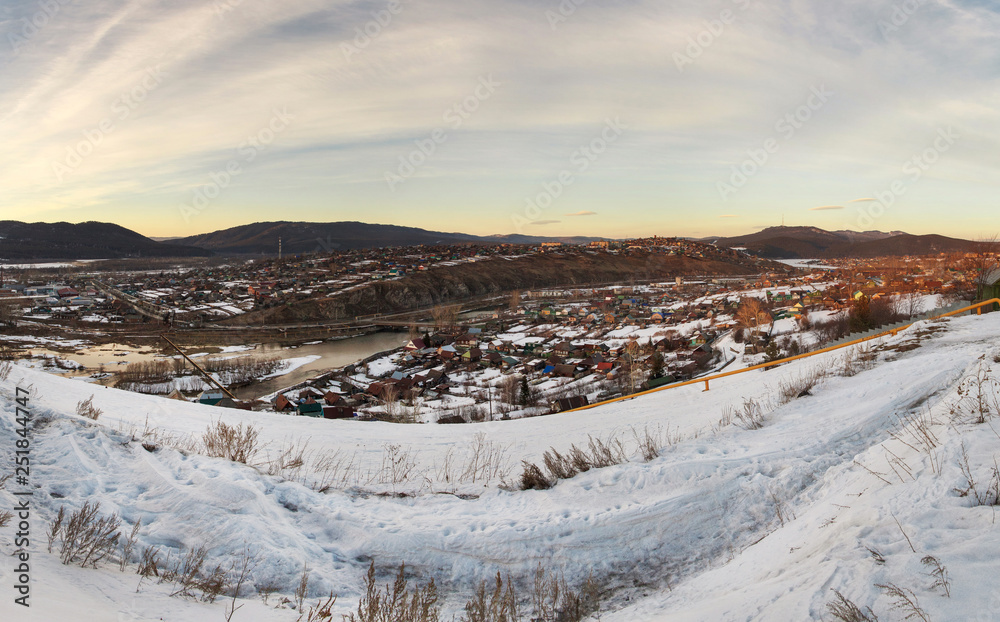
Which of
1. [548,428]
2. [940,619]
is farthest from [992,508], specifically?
[548,428]

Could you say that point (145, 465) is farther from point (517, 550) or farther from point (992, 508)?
point (992, 508)

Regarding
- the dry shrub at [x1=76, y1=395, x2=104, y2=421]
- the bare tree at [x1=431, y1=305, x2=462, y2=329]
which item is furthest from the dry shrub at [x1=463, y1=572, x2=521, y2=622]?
the bare tree at [x1=431, y1=305, x2=462, y2=329]

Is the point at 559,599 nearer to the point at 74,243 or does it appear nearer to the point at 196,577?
the point at 196,577

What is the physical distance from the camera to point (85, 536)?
264 centimetres

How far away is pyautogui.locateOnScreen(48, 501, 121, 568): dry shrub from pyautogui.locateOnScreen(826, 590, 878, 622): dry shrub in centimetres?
341

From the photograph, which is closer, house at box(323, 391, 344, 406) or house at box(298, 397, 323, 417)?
house at box(298, 397, 323, 417)

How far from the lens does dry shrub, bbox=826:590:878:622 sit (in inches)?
74.5

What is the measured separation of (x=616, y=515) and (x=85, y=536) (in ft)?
10.6

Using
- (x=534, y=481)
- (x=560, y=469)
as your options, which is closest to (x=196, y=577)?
(x=534, y=481)

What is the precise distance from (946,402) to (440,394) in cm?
2072

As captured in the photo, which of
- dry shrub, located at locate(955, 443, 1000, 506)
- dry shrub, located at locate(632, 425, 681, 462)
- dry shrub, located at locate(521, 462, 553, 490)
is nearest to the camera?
dry shrub, located at locate(955, 443, 1000, 506)

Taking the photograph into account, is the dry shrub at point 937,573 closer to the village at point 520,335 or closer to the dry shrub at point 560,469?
the dry shrub at point 560,469

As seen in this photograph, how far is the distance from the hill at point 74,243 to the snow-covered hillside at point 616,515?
175 meters

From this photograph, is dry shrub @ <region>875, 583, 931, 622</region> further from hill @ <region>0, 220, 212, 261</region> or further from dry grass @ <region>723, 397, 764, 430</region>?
hill @ <region>0, 220, 212, 261</region>
